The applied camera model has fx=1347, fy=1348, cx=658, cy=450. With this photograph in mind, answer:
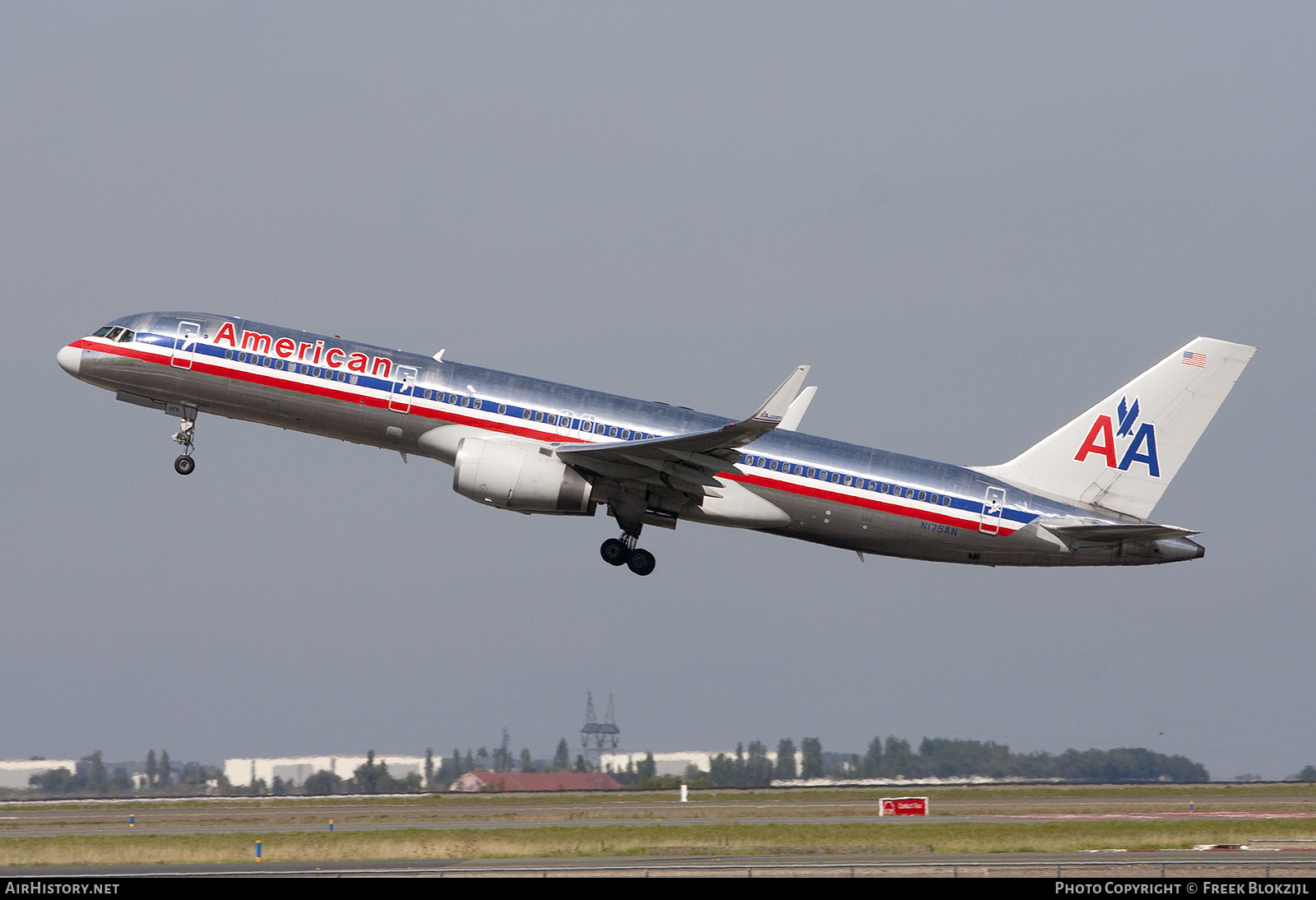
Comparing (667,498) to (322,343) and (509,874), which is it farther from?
(509,874)

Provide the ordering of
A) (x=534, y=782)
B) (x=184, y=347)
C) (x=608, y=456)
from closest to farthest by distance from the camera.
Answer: (x=608, y=456), (x=184, y=347), (x=534, y=782)

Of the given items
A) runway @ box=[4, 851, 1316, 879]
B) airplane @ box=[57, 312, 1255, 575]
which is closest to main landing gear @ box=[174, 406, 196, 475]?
airplane @ box=[57, 312, 1255, 575]

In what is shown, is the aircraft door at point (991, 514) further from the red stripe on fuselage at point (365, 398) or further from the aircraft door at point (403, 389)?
the aircraft door at point (403, 389)

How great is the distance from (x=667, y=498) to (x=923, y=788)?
20226 mm

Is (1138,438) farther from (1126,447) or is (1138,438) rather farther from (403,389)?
(403,389)

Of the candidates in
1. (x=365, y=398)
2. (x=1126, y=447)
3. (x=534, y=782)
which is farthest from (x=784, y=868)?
(x=534, y=782)

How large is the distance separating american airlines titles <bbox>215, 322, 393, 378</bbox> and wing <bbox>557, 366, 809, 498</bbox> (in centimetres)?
618

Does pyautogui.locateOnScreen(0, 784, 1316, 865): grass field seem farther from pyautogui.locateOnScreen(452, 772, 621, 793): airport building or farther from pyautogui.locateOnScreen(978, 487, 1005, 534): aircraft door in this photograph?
pyautogui.locateOnScreen(978, 487, 1005, 534): aircraft door

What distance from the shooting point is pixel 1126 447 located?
43375 mm

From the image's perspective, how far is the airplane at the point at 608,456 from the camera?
39.3 meters

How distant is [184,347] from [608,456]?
13.2m

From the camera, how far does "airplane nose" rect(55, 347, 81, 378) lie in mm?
41250

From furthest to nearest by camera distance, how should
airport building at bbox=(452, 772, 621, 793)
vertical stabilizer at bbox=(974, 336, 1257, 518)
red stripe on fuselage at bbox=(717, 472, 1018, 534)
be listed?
airport building at bbox=(452, 772, 621, 793) < vertical stabilizer at bbox=(974, 336, 1257, 518) < red stripe on fuselage at bbox=(717, 472, 1018, 534)

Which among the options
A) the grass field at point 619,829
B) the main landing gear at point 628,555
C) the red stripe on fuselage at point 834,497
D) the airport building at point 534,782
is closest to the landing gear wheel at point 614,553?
the main landing gear at point 628,555
